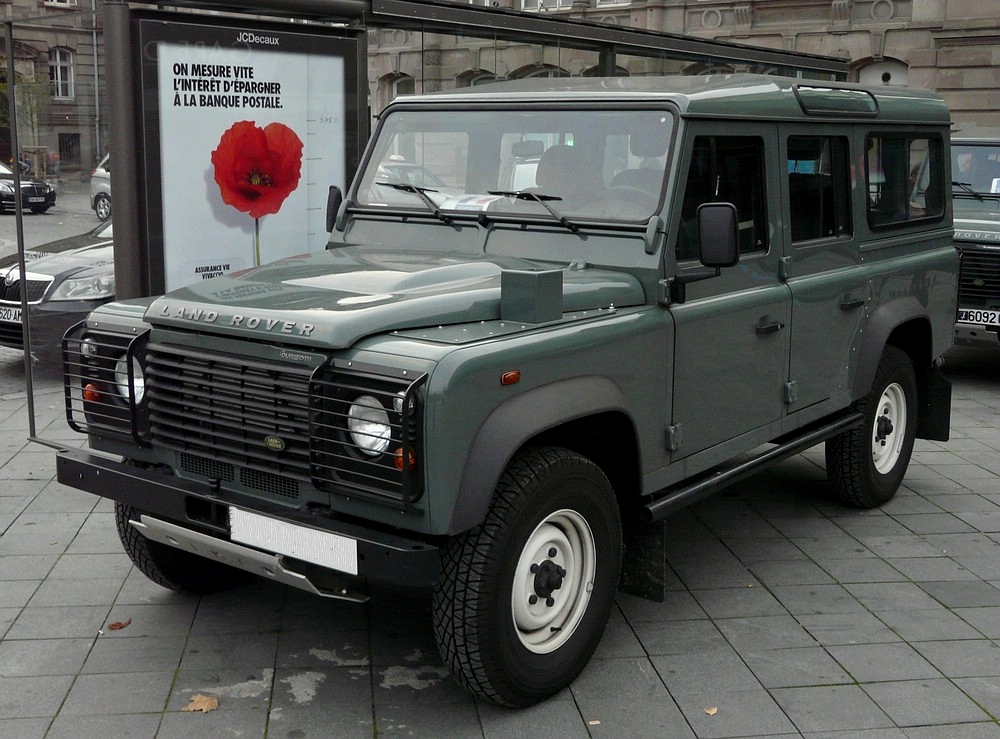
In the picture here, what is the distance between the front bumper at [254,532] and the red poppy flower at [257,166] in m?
2.48

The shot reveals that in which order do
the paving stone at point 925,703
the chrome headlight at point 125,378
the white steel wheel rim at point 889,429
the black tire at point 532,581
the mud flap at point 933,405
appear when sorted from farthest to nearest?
the mud flap at point 933,405 < the white steel wheel rim at point 889,429 < the chrome headlight at point 125,378 < the paving stone at point 925,703 < the black tire at point 532,581

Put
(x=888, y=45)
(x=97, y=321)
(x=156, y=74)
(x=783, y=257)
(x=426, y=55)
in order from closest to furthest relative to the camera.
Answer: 1. (x=97, y=321)
2. (x=783, y=257)
3. (x=156, y=74)
4. (x=426, y=55)
5. (x=888, y=45)

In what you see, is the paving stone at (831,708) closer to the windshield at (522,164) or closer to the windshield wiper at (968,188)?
the windshield at (522,164)

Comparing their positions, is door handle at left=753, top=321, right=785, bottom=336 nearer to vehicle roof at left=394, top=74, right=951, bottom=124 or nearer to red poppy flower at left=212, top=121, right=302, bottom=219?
vehicle roof at left=394, top=74, right=951, bottom=124

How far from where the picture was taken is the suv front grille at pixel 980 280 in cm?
1009

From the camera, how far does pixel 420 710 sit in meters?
4.14

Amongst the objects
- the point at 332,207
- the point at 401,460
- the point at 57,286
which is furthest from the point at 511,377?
the point at 57,286

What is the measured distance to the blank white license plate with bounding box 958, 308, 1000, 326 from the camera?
10094 mm

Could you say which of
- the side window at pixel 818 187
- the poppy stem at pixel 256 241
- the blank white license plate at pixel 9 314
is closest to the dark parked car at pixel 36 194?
the poppy stem at pixel 256 241

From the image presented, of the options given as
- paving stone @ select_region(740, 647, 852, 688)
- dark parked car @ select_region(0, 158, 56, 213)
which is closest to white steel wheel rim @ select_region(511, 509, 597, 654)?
paving stone @ select_region(740, 647, 852, 688)

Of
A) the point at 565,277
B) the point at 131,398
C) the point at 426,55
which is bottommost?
the point at 131,398

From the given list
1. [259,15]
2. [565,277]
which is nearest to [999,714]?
[565,277]

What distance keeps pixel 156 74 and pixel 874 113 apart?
12.4ft

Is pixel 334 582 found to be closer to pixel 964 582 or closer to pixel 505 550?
pixel 505 550
